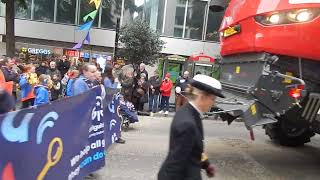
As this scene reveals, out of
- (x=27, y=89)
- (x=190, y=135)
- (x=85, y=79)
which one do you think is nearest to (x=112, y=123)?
(x=85, y=79)

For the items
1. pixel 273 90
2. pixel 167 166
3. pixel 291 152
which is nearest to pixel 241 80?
pixel 273 90

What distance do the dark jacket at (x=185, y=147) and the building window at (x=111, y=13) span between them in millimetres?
27311

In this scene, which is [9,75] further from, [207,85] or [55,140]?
[207,85]

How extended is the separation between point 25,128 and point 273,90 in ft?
11.2

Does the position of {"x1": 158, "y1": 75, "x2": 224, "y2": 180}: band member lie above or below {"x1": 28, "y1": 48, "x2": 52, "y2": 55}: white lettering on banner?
above

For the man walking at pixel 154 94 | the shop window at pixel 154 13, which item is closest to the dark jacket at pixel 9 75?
the man walking at pixel 154 94

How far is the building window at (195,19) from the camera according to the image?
102ft

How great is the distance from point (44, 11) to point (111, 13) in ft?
12.8

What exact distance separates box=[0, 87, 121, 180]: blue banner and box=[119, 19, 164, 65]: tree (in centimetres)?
1774

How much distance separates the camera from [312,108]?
713 centimetres

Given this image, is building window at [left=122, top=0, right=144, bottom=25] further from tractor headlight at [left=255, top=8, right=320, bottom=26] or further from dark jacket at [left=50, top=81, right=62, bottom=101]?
tractor headlight at [left=255, top=8, right=320, bottom=26]

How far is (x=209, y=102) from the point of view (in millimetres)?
3781

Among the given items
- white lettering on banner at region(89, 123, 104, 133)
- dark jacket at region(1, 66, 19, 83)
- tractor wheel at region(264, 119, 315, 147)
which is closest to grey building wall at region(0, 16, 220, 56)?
dark jacket at region(1, 66, 19, 83)

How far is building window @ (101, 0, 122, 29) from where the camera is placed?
30712mm
